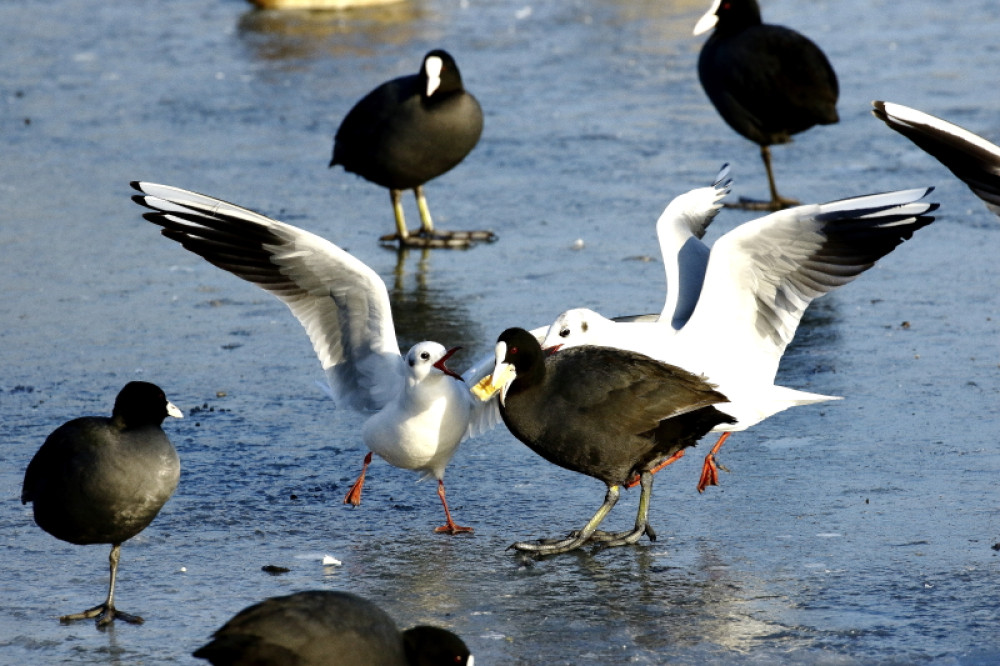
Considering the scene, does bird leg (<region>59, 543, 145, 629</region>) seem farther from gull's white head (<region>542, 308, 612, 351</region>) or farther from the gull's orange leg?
gull's white head (<region>542, 308, 612, 351</region>)

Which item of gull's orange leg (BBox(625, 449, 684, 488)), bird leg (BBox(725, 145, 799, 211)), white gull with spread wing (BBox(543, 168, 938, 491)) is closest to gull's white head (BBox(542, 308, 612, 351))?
white gull with spread wing (BBox(543, 168, 938, 491))

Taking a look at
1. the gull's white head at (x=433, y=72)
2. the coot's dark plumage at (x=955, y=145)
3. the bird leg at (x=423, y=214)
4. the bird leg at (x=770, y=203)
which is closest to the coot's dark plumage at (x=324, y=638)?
the coot's dark plumage at (x=955, y=145)

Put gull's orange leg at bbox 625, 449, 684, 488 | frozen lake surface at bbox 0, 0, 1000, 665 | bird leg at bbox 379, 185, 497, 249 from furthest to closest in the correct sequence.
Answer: bird leg at bbox 379, 185, 497, 249 < gull's orange leg at bbox 625, 449, 684, 488 < frozen lake surface at bbox 0, 0, 1000, 665

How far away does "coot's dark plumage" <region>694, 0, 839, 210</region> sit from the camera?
10727 mm

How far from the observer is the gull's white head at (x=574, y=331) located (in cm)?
656

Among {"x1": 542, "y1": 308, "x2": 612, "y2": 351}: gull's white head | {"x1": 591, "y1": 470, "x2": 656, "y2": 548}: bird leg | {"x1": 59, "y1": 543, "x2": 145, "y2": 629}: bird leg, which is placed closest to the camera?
{"x1": 59, "y1": 543, "x2": 145, "y2": 629}: bird leg

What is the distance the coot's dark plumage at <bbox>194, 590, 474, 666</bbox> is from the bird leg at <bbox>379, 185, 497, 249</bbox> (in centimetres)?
598

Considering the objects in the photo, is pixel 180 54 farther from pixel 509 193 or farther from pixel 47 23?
pixel 509 193

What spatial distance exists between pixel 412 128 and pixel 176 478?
210 inches

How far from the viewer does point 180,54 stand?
53.6ft

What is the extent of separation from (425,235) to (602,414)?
4764mm

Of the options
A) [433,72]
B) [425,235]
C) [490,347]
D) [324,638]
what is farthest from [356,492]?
[433,72]

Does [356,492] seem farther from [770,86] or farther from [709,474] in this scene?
[770,86]

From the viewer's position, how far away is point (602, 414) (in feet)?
18.8
